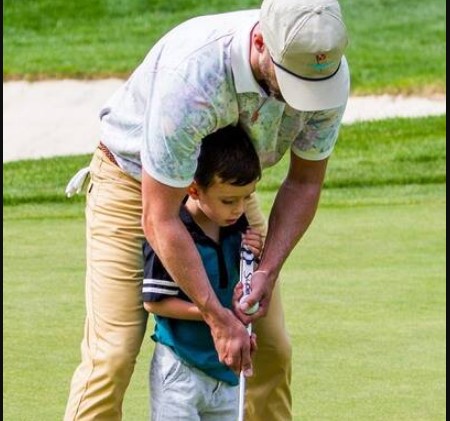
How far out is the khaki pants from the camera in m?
4.57

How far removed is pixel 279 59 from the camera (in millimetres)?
4090

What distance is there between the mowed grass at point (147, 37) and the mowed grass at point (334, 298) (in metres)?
5.25

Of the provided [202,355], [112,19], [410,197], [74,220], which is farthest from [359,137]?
[202,355]

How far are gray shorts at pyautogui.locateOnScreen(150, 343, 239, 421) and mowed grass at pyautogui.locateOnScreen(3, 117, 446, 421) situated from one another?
3.09ft

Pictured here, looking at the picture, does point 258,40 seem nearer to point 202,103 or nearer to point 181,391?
point 202,103

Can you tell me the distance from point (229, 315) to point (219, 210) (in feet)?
0.99

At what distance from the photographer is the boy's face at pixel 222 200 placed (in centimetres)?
443

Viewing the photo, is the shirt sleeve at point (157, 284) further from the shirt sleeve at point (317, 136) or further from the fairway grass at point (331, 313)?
the fairway grass at point (331, 313)

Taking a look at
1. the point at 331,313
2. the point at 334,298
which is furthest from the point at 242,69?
the point at 334,298

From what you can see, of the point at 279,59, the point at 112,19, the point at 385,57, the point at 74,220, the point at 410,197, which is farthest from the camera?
the point at 112,19

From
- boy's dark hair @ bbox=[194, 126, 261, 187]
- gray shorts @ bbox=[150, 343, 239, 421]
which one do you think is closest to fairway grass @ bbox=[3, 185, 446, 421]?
gray shorts @ bbox=[150, 343, 239, 421]

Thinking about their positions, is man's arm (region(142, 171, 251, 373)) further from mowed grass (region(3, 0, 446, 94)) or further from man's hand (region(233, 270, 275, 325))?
mowed grass (region(3, 0, 446, 94))

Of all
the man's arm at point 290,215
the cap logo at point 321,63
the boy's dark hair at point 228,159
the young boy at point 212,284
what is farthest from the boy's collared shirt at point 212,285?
the cap logo at point 321,63

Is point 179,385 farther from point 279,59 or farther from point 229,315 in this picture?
point 279,59
